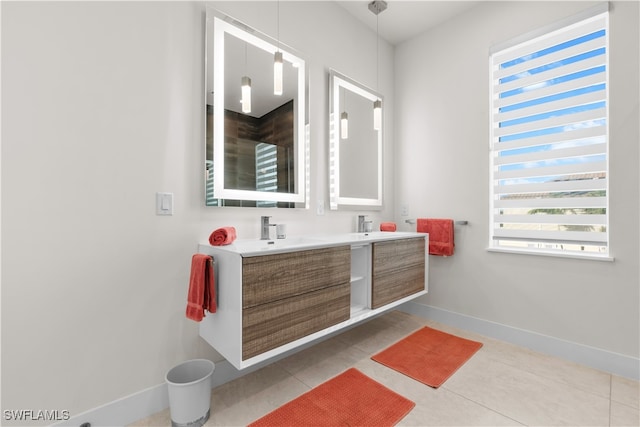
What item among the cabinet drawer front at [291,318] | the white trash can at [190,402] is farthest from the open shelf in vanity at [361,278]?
the white trash can at [190,402]

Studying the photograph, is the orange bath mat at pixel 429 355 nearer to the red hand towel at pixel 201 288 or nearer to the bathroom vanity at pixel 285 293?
the bathroom vanity at pixel 285 293

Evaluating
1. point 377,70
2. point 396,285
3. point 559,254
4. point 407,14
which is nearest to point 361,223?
point 396,285

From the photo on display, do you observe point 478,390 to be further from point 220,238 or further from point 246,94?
point 246,94

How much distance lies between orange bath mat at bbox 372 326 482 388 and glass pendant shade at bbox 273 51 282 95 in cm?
200

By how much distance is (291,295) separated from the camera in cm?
151

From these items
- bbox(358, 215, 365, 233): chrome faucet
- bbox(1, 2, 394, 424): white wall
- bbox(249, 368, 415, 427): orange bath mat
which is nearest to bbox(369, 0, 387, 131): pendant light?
bbox(358, 215, 365, 233): chrome faucet

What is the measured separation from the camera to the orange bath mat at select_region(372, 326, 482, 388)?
73.2 inches

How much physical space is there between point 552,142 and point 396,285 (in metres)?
1.57

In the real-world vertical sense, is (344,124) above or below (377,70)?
below

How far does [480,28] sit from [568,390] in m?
2.77

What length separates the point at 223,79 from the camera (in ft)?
5.74

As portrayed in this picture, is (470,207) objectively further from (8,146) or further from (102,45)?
(8,146)

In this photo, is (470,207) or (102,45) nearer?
(102,45)

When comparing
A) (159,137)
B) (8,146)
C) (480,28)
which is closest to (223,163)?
(159,137)
